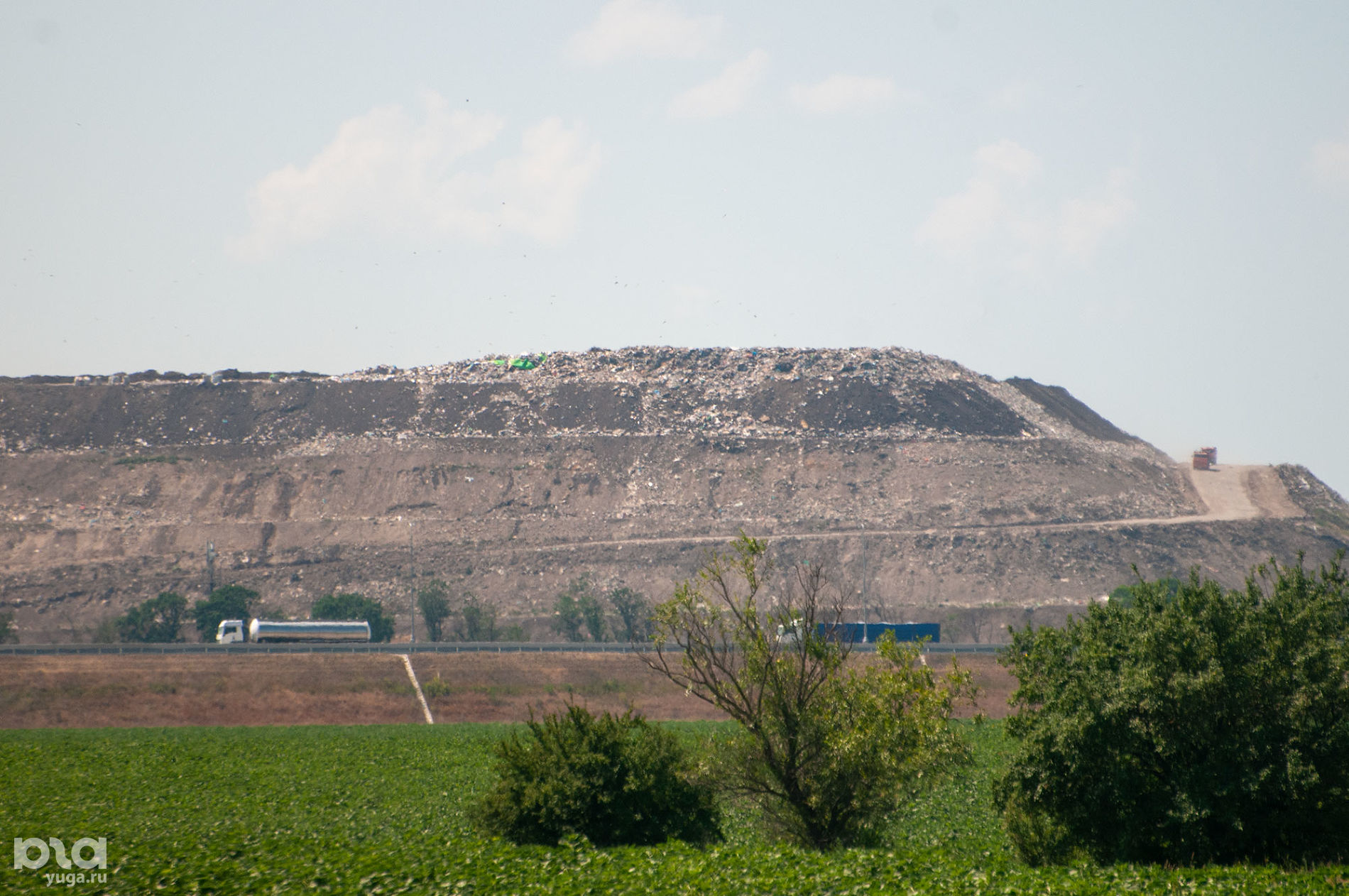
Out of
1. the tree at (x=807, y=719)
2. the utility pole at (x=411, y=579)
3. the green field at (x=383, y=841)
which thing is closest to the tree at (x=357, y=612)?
the utility pole at (x=411, y=579)

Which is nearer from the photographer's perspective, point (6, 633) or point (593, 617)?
point (6, 633)

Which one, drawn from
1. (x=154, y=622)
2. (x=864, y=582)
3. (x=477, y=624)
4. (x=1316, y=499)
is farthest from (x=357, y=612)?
(x=1316, y=499)

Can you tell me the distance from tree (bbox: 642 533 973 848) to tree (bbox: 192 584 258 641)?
3003 inches

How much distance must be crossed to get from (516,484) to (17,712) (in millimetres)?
71351

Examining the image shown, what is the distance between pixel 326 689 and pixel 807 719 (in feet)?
147

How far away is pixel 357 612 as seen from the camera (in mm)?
88688

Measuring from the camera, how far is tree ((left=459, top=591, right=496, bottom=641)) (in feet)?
291

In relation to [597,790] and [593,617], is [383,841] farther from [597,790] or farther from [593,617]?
[593,617]

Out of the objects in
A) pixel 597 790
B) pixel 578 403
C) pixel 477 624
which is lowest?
pixel 477 624

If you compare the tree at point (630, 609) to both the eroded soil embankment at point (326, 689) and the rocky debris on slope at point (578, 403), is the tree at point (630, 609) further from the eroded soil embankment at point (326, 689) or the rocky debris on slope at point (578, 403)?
the rocky debris on slope at point (578, 403)

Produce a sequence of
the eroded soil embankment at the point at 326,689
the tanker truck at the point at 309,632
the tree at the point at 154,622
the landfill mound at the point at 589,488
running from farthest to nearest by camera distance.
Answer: the landfill mound at the point at 589,488 → the tree at the point at 154,622 → the tanker truck at the point at 309,632 → the eroded soil embankment at the point at 326,689

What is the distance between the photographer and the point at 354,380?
6033 inches

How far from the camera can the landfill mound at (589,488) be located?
104 m

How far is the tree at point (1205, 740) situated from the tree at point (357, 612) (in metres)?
73.4
